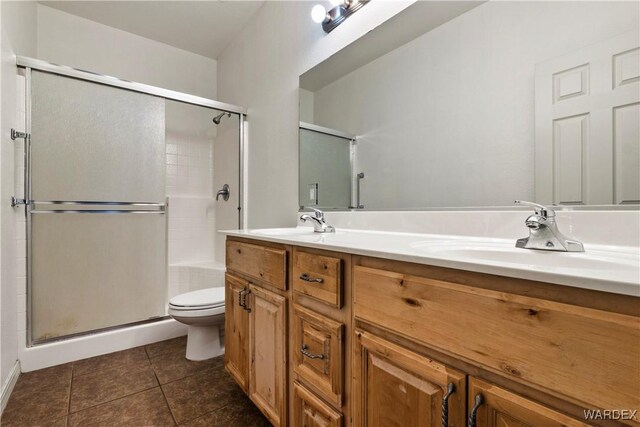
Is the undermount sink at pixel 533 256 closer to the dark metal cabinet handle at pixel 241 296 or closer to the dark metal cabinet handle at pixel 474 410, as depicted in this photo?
the dark metal cabinet handle at pixel 474 410

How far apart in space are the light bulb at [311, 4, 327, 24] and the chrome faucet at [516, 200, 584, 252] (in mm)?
1484

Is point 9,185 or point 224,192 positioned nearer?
point 9,185

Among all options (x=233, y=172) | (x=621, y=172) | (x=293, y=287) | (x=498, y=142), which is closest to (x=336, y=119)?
(x=498, y=142)

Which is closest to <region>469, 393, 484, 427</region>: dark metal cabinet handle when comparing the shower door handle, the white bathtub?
the white bathtub

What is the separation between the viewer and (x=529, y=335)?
1.55 feet

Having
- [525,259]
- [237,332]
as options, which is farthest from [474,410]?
[237,332]

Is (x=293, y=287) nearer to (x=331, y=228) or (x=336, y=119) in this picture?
(x=331, y=228)

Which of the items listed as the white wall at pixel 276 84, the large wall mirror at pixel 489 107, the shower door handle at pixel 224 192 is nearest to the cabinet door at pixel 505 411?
the large wall mirror at pixel 489 107

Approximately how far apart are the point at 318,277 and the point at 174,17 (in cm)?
259

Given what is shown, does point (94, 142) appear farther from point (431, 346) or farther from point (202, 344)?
point (431, 346)

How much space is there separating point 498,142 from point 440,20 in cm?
56

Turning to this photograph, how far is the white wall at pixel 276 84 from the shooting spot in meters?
1.75

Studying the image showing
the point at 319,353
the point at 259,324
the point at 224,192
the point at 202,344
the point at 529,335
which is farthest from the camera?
the point at 224,192

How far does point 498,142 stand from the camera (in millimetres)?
1012
